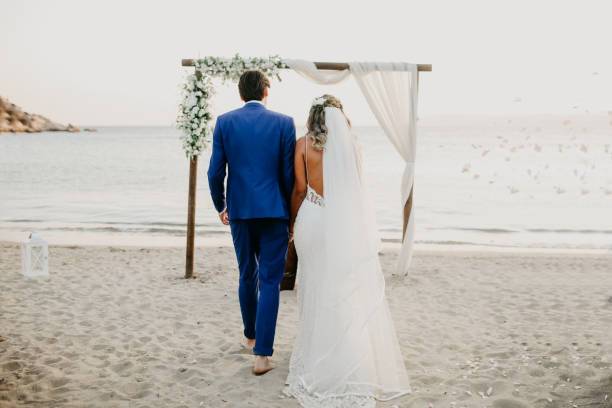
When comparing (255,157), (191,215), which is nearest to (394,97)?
(191,215)

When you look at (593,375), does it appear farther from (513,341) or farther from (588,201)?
(588,201)

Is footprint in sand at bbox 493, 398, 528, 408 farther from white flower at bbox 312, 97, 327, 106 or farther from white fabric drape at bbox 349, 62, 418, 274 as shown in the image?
white fabric drape at bbox 349, 62, 418, 274

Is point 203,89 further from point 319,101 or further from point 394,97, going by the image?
point 319,101

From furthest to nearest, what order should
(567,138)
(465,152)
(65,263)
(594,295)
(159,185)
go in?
(567,138)
(465,152)
(159,185)
(65,263)
(594,295)

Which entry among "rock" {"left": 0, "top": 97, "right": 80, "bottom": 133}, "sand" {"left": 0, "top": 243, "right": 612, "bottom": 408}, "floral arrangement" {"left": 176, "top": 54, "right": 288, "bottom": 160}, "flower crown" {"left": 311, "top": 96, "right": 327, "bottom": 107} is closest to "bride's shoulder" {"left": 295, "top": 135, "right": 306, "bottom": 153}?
"flower crown" {"left": 311, "top": 96, "right": 327, "bottom": 107}

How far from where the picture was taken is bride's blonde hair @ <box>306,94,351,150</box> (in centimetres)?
366

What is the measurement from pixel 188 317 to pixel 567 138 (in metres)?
58.5

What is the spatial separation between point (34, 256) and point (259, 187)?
4.49 m

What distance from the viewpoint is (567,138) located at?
188 ft

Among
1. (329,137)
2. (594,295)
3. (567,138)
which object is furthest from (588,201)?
(567,138)

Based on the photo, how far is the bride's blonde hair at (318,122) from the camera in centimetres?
366

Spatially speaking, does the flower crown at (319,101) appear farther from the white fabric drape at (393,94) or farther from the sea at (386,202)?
the sea at (386,202)

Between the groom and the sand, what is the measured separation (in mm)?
648

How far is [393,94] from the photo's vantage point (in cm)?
679
